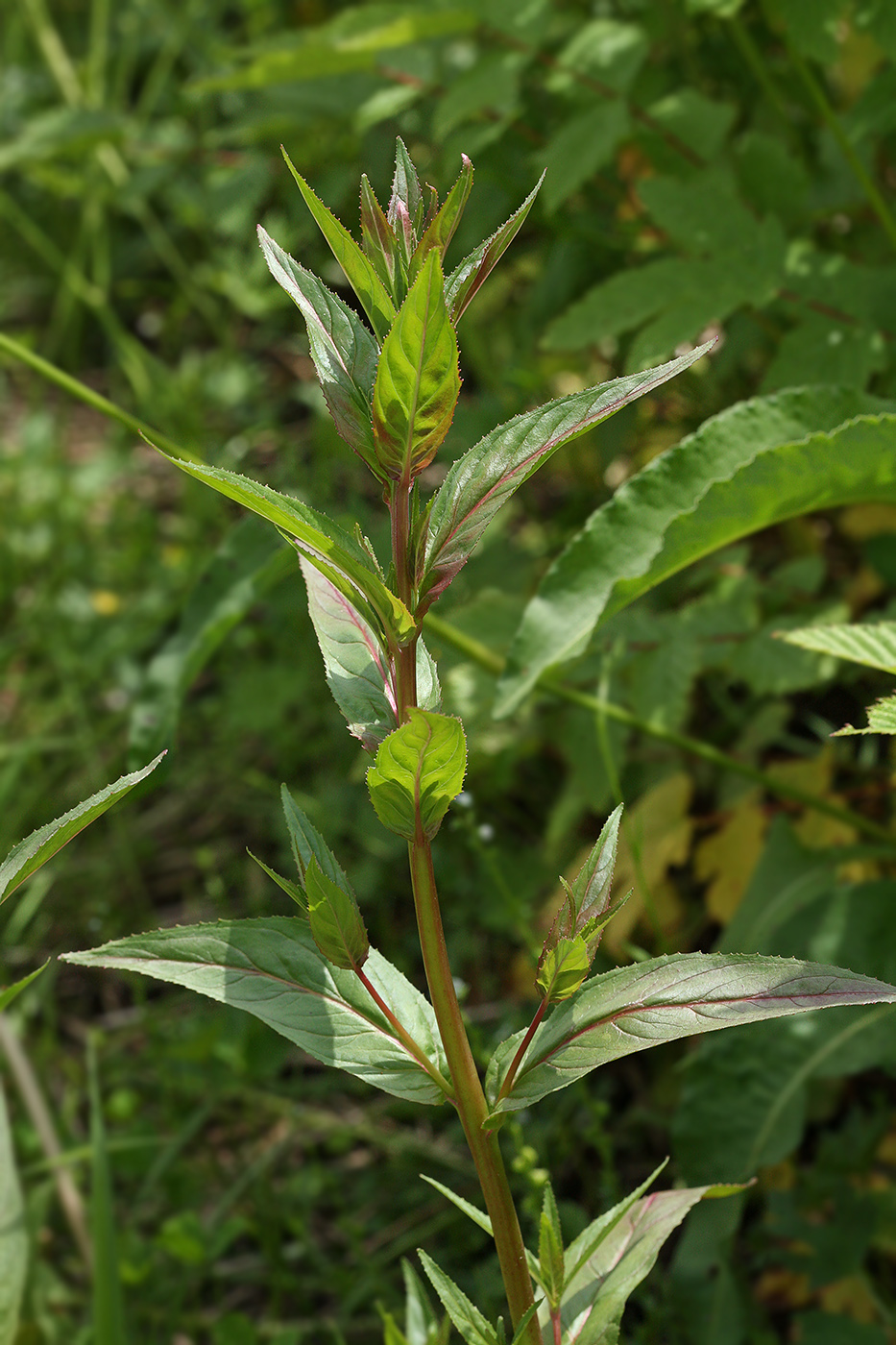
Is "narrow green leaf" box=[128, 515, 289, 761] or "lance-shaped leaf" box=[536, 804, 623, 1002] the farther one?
"narrow green leaf" box=[128, 515, 289, 761]

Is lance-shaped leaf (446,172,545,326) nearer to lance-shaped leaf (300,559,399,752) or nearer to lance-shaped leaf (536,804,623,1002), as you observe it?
lance-shaped leaf (300,559,399,752)

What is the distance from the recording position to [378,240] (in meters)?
0.84

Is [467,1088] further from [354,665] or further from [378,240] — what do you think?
[378,240]

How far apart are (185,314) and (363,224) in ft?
11.3

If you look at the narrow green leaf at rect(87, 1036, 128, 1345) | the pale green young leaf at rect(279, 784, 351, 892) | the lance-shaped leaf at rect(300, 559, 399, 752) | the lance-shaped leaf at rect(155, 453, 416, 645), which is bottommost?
the narrow green leaf at rect(87, 1036, 128, 1345)

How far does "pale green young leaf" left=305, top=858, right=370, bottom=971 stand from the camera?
82 cm

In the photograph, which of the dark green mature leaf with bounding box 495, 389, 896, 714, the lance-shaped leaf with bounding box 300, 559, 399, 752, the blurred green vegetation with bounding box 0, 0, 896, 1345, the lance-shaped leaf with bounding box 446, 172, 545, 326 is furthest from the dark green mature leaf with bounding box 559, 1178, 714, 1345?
the lance-shaped leaf with bounding box 446, 172, 545, 326

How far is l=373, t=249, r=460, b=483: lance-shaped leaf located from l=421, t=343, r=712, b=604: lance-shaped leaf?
0.13 ft

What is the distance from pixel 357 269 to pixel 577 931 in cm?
49

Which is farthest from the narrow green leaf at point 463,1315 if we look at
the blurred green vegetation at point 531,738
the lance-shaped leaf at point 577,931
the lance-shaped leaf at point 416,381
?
the lance-shaped leaf at point 416,381

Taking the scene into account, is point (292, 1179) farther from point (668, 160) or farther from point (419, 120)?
point (419, 120)

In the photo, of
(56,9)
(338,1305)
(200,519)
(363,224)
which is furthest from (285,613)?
(56,9)

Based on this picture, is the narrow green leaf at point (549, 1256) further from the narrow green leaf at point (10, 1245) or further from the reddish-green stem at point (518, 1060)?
the narrow green leaf at point (10, 1245)

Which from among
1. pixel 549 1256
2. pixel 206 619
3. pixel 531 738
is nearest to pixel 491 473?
pixel 549 1256
